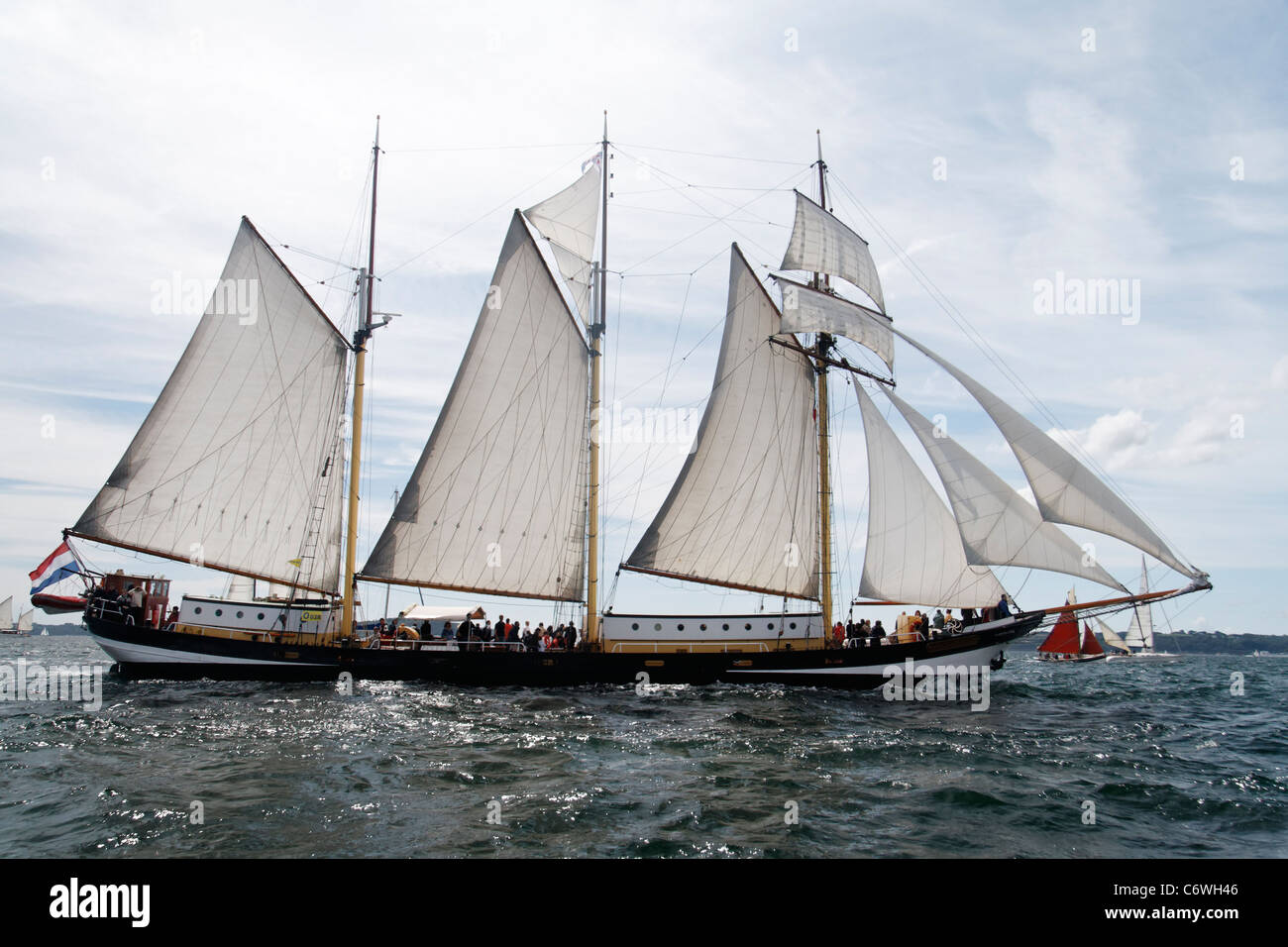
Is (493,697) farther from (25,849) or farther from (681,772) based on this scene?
(25,849)

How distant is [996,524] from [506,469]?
21874 millimetres

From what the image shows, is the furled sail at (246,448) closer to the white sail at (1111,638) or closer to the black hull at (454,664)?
the black hull at (454,664)

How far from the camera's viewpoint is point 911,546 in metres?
35.5

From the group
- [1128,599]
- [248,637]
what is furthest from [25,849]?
[1128,599]

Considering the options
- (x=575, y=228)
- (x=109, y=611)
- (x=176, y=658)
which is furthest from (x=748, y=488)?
(x=109, y=611)

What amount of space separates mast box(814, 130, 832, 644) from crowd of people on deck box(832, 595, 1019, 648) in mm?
1409

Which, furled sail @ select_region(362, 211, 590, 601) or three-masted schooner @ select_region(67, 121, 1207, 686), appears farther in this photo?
furled sail @ select_region(362, 211, 590, 601)

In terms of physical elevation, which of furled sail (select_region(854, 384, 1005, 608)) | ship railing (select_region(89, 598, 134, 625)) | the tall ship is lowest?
the tall ship

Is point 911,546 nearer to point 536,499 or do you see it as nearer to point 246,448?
point 536,499

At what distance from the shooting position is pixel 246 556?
126ft

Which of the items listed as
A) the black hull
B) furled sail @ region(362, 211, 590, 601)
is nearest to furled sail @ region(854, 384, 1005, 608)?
the black hull

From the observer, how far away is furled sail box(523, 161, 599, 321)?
4100cm

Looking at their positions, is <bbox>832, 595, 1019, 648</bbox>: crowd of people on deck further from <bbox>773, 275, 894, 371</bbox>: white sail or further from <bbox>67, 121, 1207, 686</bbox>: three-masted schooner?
<bbox>773, 275, 894, 371</bbox>: white sail
